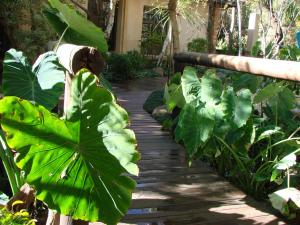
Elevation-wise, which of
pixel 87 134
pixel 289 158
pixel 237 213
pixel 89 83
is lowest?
pixel 237 213

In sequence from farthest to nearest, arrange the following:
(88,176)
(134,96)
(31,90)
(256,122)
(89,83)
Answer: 1. (134,96)
2. (256,122)
3. (31,90)
4. (88,176)
5. (89,83)

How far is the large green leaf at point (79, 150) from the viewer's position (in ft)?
4.66

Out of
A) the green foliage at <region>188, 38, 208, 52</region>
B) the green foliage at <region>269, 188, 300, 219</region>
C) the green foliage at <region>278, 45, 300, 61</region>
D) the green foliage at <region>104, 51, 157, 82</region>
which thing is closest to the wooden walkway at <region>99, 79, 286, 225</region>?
the green foliage at <region>269, 188, 300, 219</region>

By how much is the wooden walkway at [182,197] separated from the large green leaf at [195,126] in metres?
0.32

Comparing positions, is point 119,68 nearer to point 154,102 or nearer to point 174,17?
point 174,17

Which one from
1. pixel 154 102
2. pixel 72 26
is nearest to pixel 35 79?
pixel 72 26

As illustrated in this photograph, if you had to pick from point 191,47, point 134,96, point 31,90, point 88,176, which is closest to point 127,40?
point 191,47

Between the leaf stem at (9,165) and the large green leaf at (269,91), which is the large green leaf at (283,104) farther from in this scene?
the leaf stem at (9,165)

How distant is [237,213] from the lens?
8.43 ft

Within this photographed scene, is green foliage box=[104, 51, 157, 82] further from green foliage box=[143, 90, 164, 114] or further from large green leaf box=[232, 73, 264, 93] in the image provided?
large green leaf box=[232, 73, 264, 93]

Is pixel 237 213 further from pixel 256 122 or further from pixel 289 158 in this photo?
pixel 256 122

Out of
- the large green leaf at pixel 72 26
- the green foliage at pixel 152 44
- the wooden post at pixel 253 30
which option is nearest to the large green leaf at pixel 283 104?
the large green leaf at pixel 72 26

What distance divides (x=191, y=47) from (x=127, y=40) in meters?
2.12

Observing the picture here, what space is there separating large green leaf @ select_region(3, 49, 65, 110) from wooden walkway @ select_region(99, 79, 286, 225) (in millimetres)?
874
